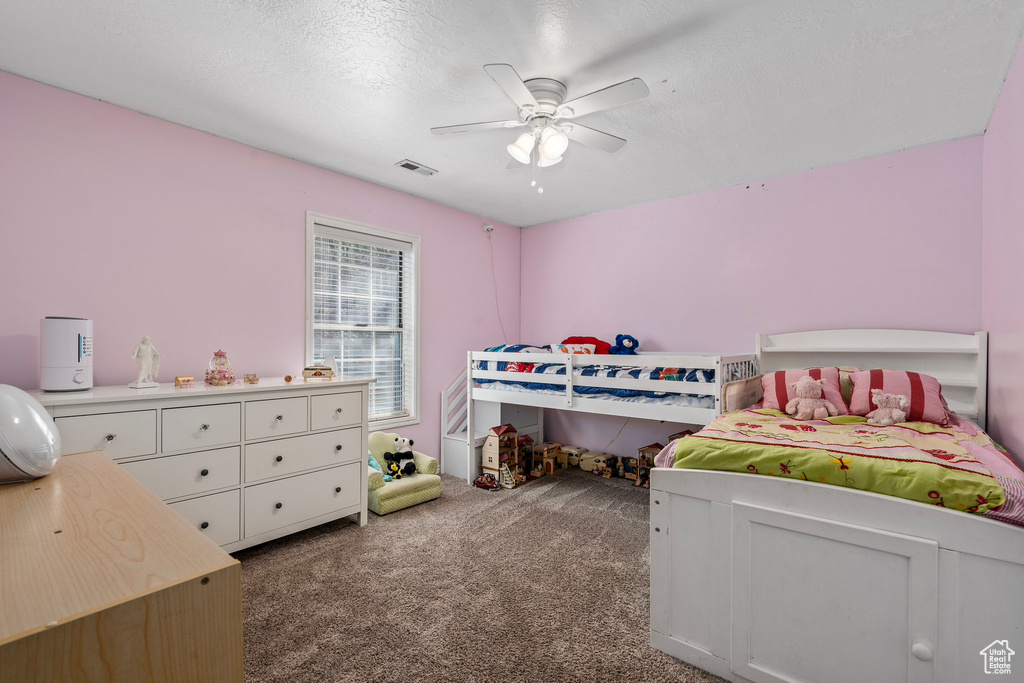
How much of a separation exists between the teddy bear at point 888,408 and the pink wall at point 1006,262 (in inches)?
14.2

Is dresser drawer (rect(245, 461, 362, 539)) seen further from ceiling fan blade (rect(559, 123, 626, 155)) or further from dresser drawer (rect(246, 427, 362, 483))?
ceiling fan blade (rect(559, 123, 626, 155))

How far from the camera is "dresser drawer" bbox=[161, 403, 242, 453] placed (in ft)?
7.21

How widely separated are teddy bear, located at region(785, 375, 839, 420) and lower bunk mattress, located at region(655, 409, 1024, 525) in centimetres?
A: 18

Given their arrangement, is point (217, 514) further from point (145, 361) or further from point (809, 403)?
point (809, 403)

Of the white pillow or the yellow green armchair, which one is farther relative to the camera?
the white pillow

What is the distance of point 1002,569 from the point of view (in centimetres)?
122

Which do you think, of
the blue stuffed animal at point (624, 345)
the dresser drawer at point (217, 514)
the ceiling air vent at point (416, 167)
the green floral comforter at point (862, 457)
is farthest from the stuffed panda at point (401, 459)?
the green floral comforter at point (862, 457)

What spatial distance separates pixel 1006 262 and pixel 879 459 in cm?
138

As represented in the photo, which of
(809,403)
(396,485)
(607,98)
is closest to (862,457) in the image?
(809,403)

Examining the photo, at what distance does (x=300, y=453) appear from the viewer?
8.69 feet

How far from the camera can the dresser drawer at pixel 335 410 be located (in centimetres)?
271

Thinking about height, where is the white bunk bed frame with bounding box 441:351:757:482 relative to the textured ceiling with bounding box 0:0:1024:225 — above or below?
below

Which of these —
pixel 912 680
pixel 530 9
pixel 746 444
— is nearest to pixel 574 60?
pixel 530 9

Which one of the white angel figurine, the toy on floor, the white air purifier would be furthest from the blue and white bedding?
the white air purifier
